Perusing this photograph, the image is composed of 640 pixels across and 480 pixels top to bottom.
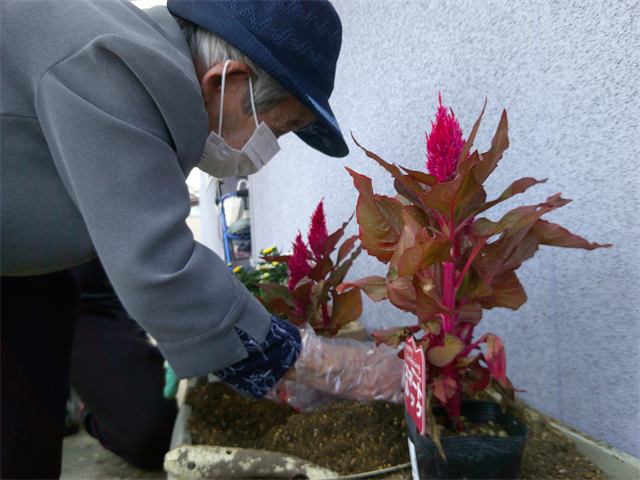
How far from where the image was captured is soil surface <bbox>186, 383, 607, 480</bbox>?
84 cm

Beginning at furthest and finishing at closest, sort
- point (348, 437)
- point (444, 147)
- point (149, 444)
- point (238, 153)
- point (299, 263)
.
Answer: point (149, 444) → point (299, 263) → point (238, 153) → point (348, 437) → point (444, 147)

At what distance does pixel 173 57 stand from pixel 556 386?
1.14 meters

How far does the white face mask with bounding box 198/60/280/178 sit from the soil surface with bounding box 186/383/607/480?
0.67 meters

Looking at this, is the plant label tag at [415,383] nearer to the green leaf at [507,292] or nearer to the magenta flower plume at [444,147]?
the green leaf at [507,292]

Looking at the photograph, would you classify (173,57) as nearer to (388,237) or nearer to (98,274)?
(388,237)

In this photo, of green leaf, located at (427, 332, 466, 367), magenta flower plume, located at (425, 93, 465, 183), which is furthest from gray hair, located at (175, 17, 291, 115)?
green leaf, located at (427, 332, 466, 367)

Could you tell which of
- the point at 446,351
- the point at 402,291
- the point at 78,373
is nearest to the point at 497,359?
the point at 446,351

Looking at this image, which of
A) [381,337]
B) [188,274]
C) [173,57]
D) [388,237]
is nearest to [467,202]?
[388,237]

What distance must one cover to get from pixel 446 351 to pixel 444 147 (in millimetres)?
341

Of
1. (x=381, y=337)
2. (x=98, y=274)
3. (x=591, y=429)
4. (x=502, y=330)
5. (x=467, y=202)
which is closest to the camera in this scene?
(x=467, y=202)

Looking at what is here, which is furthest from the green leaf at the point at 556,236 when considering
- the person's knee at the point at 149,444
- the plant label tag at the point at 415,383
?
the person's knee at the point at 149,444

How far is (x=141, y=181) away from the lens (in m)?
0.80

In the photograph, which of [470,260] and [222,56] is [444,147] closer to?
[470,260]

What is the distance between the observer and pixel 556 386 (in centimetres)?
102
